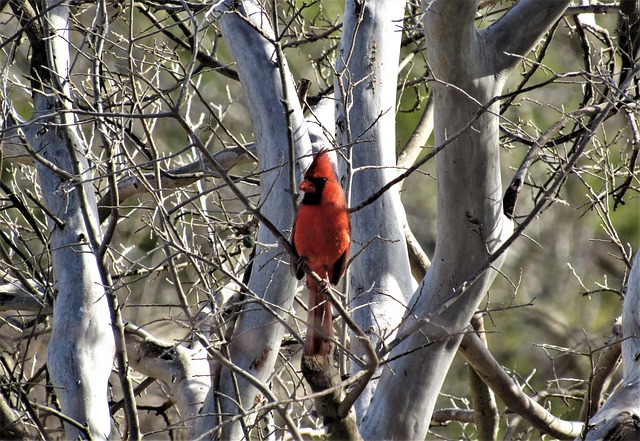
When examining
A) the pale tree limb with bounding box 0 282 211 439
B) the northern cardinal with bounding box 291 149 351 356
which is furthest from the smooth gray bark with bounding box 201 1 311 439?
the pale tree limb with bounding box 0 282 211 439

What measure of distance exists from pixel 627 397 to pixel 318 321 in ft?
4.53

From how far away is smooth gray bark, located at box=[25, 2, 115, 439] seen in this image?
12.2 feet

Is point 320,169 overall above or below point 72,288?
above

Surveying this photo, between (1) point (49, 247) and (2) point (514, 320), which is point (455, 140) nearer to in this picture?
(1) point (49, 247)

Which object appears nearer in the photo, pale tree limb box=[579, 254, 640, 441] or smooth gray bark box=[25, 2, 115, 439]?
pale tree limb box=[579, 254, 640, 441]

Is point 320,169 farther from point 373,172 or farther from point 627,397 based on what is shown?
point 627,397

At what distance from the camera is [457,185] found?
3.17m

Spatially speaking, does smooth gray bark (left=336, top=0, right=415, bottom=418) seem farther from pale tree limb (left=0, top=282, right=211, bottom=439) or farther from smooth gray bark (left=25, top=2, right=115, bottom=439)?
smooth gray bark (left=25, top=2, right=115, bottom=439)

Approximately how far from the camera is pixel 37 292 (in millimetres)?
4719

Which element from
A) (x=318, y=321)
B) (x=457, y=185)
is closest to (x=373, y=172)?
(x=318, y=321)

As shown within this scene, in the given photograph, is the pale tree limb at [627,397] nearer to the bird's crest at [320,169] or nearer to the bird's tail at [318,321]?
the bird's tail at [318,321]

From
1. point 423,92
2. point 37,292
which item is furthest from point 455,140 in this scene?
point 423,92

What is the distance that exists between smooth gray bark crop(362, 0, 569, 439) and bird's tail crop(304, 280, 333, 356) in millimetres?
318

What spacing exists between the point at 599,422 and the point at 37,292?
10.6 ft
